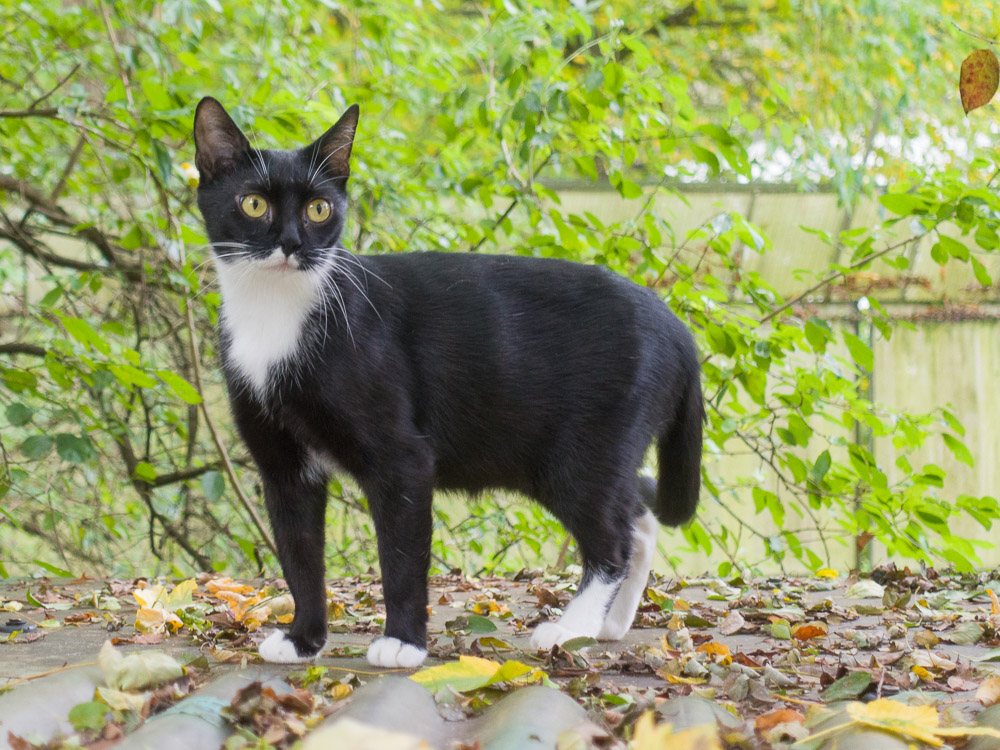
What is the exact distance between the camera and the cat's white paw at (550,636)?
6.63 ft

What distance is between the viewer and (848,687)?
1.57m

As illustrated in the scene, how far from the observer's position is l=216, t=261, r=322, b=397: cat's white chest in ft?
6.62

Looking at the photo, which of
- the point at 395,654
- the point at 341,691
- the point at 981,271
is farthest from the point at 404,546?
the point at 981,271

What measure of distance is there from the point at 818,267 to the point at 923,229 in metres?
2.61

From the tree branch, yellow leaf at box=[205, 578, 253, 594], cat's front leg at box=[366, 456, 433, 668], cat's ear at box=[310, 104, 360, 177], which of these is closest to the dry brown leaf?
cat's front leg at box=[366, 456, 433, 668]

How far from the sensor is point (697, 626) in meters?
2.39

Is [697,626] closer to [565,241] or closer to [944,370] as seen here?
[565,241]

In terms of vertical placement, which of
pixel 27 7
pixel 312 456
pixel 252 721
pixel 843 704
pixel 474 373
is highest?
pixel 27 7

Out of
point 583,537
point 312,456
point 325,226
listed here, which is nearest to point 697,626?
point 583,537

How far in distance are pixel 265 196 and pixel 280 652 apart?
40.2 inches

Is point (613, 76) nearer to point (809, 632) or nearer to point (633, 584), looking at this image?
point (633, 584)

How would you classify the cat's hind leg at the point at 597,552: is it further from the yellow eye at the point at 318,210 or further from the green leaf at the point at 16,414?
the green leaf at the point at 16,414

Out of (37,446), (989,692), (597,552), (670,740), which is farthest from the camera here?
(37,446)

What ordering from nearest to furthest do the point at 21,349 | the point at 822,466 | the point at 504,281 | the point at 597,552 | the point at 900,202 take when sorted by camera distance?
the point at 597,552 < the point at 504,281 < the point at 900,202 < the point at 822,466 < the point at 21,349
